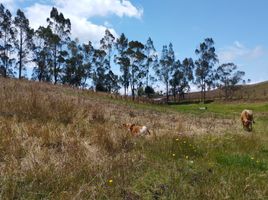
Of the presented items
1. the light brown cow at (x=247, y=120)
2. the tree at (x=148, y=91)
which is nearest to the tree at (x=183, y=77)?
the tree at (x=148, y=91)

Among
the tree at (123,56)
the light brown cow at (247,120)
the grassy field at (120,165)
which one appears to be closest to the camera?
A: the grassy field at (120,165)

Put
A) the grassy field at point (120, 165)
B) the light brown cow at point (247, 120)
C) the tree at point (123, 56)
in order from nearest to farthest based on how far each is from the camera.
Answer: the grassy field at point (120, 165)
the light brown cow at point (247, 120)
the tree at point (123, 56)

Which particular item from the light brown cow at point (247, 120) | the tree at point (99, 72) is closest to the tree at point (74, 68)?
the tree at point (99, 72)

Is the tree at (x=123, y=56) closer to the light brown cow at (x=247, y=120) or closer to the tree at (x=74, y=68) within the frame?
the tree at (x=74, y=68)

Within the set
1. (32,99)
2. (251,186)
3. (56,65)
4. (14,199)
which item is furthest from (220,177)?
(56,65)

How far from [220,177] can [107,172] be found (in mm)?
1644

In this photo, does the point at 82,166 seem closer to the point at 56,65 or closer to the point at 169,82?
the point at 56,65

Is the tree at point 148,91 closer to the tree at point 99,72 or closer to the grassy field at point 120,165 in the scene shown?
the tree at point 99,72

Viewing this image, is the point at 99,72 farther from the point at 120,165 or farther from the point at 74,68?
the point at 120,165

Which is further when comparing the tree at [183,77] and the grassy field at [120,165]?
the tree at [183,77]

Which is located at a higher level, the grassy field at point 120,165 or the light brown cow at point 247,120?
the light brown cow at point 247,120

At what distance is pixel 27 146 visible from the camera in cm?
623

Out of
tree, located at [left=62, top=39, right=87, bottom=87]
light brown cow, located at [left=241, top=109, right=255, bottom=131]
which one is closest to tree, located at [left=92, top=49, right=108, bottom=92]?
tree, located at [left=62, top=39, right=87, bottom=87]

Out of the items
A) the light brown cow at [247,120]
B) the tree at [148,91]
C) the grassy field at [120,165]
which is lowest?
the grassy field at [120,165]
